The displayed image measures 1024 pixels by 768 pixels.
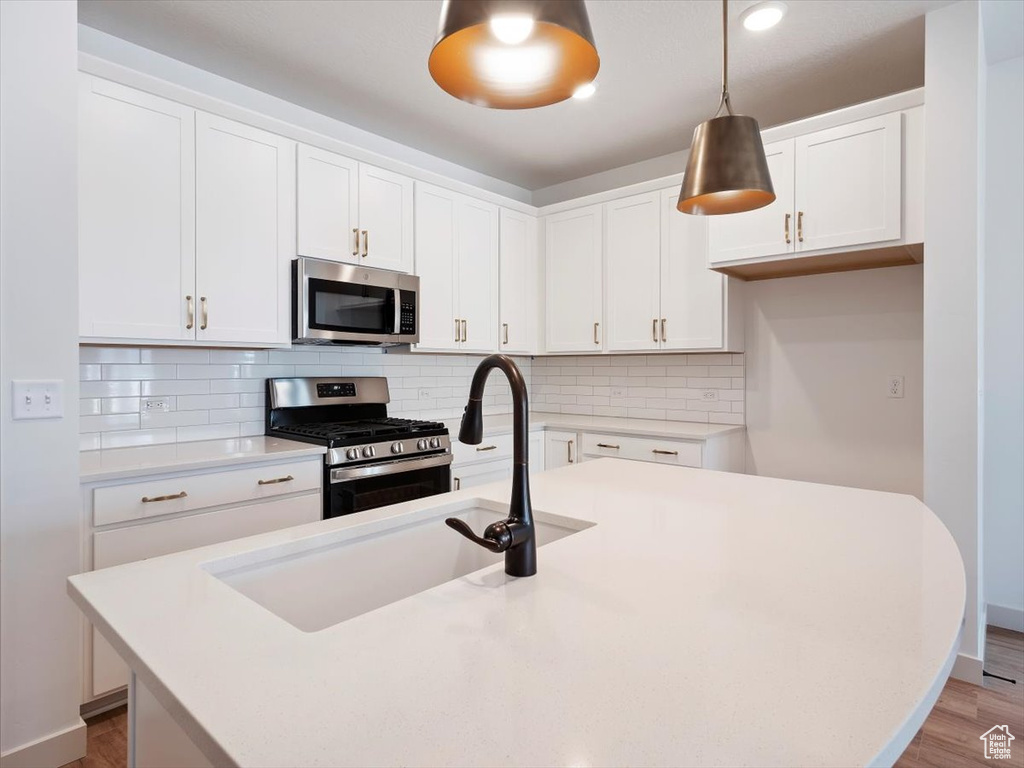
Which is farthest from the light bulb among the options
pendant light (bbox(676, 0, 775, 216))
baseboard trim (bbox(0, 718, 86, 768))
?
baseboard trim (bbox(0, 718, 86, 768))

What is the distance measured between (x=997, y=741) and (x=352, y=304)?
3.10 m

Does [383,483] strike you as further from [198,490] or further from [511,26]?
[511,26]

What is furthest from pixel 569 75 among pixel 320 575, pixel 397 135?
pixel 397 135

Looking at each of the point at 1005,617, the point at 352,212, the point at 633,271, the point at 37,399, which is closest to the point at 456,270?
the point at 352,212

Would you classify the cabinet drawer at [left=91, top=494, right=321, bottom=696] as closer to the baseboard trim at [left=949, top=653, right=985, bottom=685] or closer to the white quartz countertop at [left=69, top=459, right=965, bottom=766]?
the white quartz countertop at [left=69, top=459, right=965, bottom=766]

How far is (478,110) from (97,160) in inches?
72.0

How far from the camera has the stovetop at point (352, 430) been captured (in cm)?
263

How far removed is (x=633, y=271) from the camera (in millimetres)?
3629

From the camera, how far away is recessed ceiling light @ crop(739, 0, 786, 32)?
2.23 metres

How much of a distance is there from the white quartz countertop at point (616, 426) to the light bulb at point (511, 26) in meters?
2.27

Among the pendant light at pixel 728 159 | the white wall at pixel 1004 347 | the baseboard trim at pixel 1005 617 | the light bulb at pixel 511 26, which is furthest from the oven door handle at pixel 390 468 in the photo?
the baseboard trim at pixel 1005 617

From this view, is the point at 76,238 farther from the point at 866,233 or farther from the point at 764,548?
the point at 866,233

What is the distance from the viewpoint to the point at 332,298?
2869 millimetres

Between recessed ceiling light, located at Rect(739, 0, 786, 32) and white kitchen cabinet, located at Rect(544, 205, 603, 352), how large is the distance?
4.98 ft
